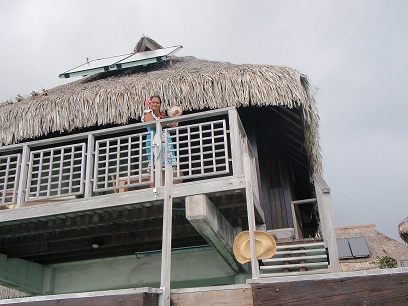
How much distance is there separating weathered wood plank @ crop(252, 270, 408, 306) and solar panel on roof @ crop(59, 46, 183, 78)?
257 inches

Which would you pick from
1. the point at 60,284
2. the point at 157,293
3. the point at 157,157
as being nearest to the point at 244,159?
the point at 157,157

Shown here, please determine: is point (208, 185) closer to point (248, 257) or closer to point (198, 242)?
point (248, 257)

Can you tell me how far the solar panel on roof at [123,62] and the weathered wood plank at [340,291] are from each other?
257 inches

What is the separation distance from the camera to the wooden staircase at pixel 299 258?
5.72m

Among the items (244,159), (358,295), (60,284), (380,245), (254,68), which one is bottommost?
(358,295)

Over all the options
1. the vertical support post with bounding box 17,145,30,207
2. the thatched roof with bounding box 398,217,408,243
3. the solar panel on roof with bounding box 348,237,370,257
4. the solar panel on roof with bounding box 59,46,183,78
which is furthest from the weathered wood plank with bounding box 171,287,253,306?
the solar panel on roof with bounding box 348,237,370,257

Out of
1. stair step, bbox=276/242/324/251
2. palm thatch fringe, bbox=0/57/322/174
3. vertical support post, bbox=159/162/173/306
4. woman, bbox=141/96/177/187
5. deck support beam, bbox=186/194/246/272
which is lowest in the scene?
vertical support post, bbox=159/162/173/306

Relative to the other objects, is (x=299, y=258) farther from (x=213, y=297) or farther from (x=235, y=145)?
(x=213, y=297)

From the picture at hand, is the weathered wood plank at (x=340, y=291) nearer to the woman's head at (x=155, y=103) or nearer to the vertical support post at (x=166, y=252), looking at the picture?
the vertical support post at (x=166, y=252)

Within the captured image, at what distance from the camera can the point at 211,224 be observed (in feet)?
19.2

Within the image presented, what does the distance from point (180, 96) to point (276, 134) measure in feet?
6.49

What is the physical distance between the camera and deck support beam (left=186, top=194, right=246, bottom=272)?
5.66 metres

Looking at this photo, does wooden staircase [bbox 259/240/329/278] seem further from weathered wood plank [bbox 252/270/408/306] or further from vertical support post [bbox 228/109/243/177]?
weathered wood plank [bbox 252/270/408/306]

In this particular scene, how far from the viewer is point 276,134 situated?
8.41m
